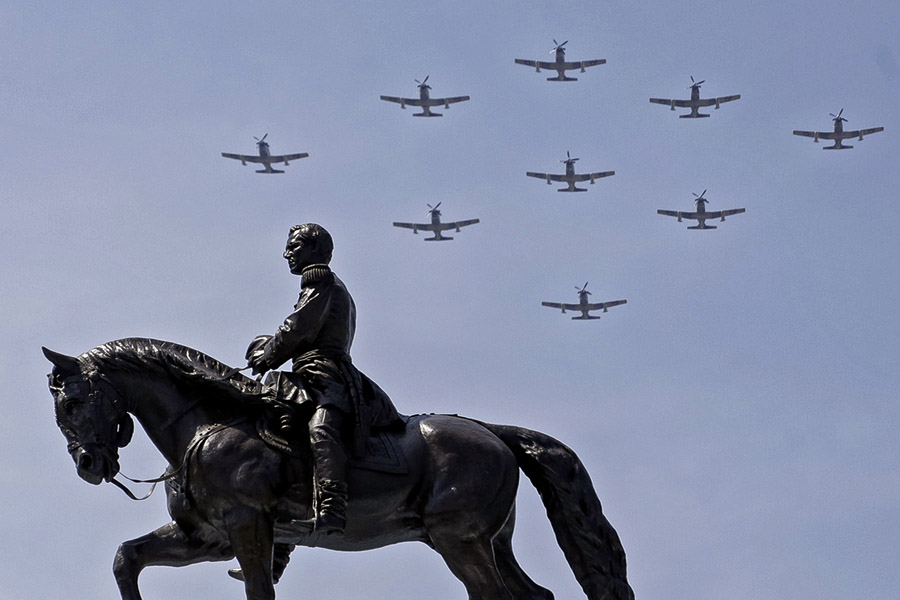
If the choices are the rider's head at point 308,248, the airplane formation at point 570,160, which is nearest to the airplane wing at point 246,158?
the airplane formation at point 570,160

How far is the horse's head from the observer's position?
16094mm

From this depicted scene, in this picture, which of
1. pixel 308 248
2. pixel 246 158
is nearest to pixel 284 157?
pixel 246 158

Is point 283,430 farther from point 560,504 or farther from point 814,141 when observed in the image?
point 814,141

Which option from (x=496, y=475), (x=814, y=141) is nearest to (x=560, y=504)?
(x=496, y=475)

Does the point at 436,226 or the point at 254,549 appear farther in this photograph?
the point at 436,226

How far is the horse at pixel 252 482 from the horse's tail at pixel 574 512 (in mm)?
13

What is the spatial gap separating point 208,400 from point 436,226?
353ft

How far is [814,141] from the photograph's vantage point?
13262 cm

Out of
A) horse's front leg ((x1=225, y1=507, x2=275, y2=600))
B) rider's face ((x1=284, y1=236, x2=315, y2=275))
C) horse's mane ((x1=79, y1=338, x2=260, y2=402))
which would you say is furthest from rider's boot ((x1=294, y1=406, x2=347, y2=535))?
rider's face ((x1=284, y1=236, x2=315, y2=275))

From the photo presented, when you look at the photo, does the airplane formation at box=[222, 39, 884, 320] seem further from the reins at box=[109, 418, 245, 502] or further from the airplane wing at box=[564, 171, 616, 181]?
the reins at box=[109, 418, 245, 502]

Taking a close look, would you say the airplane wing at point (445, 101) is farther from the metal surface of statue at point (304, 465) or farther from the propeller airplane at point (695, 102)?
the metal surface of statue at point (304, 465)

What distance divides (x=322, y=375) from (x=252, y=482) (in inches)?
48.7

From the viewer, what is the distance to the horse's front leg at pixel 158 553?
52.6 ft

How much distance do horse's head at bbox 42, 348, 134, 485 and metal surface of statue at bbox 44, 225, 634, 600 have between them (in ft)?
0.04
